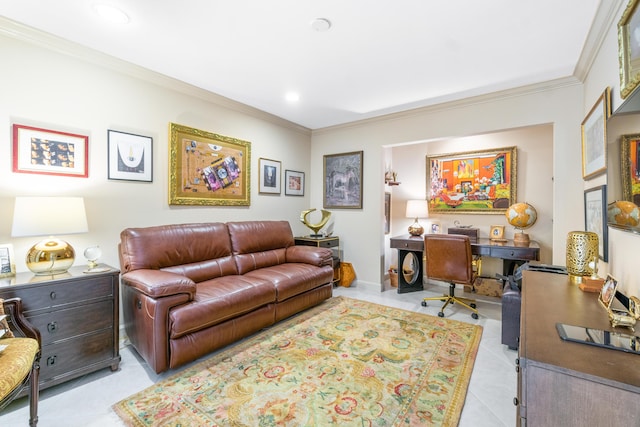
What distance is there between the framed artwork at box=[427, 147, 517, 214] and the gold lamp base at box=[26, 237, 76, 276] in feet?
14.1

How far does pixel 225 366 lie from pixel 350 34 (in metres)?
2.69

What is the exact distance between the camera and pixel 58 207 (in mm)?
1934

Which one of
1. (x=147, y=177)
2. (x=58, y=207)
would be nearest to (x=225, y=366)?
(x=58, y=207)

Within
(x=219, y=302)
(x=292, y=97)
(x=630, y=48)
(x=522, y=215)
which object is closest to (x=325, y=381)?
(x=219, y=302)

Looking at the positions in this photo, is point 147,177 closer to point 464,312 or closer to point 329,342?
point 329,342

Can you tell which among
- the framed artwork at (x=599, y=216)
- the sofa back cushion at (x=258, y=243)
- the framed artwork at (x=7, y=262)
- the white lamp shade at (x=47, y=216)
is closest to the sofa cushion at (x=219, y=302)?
the sofa back cushion at (x=258, y=243)

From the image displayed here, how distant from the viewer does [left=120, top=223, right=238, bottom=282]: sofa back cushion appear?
2.43m

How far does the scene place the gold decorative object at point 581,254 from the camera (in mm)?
1790

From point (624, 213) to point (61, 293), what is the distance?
3243mm

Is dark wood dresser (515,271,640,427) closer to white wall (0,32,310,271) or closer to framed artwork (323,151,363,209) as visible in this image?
white wall (0,32,310,271)

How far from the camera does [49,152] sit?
216cm

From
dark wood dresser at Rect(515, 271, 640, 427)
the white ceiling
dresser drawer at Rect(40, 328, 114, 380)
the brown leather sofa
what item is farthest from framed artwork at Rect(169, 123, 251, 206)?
dark wood dresser at Rect(515, 271, 640, 427)

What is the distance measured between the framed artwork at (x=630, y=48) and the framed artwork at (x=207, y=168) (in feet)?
11.0

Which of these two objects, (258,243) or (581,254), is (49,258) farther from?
(581,254)
